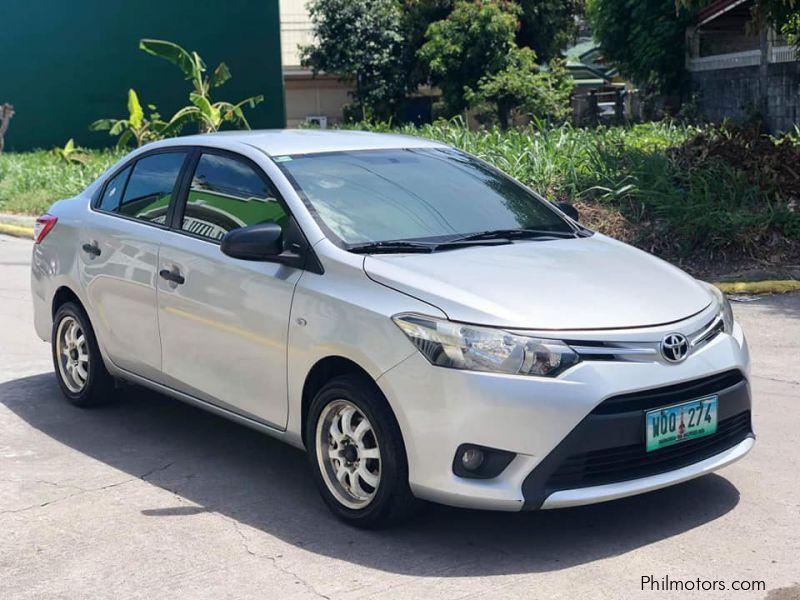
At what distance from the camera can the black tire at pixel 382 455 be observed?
472 centimetres

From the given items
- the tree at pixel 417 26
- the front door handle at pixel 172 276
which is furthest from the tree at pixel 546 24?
the front door handle at pixel 172 276

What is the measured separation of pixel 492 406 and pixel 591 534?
0.86 meters

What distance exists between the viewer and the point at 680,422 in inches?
186

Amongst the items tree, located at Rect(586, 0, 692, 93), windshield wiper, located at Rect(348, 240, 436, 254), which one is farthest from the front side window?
tree, located at Rect(586, 0, 692, 93)

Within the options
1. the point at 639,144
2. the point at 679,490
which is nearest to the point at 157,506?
the point at 679,490

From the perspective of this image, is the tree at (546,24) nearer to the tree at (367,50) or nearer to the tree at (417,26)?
the tree at (417,26)

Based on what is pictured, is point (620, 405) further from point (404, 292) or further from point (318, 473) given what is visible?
point (318, 473)

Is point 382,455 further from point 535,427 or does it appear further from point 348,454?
point 535,427

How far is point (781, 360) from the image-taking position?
26.5 ft

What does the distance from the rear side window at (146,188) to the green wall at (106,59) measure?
26.7 meters

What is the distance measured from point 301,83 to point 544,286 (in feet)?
124

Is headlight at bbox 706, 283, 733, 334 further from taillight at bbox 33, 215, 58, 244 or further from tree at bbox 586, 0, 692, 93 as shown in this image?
tree at bbox 586, 0, 692, 93

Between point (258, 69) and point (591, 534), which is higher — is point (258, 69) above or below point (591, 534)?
above

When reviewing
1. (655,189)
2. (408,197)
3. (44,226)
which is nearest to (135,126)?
(655,189)
